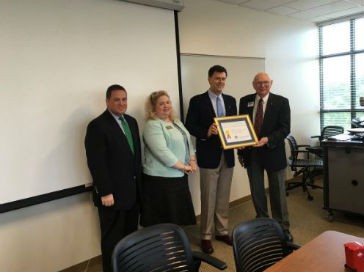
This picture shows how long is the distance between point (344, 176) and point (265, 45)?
220 cm

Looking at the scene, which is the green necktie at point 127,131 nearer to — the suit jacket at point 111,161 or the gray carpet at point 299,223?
the suit jacket at point 111,161

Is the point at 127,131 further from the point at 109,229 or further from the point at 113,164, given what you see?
the point at 109,229

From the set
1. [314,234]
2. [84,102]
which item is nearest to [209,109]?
[84,102]

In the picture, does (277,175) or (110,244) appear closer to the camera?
(110,244)

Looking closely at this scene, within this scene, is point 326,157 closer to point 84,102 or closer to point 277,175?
point 277,175

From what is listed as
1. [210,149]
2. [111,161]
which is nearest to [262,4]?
[210,149]

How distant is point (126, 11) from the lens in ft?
9.34

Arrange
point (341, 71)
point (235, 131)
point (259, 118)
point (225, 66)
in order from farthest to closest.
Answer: point (341, 71) < point (225, 66) < point (259, 118) < point (235, 131)

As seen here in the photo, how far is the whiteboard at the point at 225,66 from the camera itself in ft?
12.0

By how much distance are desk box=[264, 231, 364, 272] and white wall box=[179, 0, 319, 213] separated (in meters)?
2.32

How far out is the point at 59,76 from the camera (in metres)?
2.47

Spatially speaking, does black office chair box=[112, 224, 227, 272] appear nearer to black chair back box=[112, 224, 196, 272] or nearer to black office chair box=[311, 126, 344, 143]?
black chair back box=[112, 224, 196, 272]

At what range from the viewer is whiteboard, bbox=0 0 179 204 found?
7.37 feet

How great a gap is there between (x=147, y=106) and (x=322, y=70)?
13.7 ft
